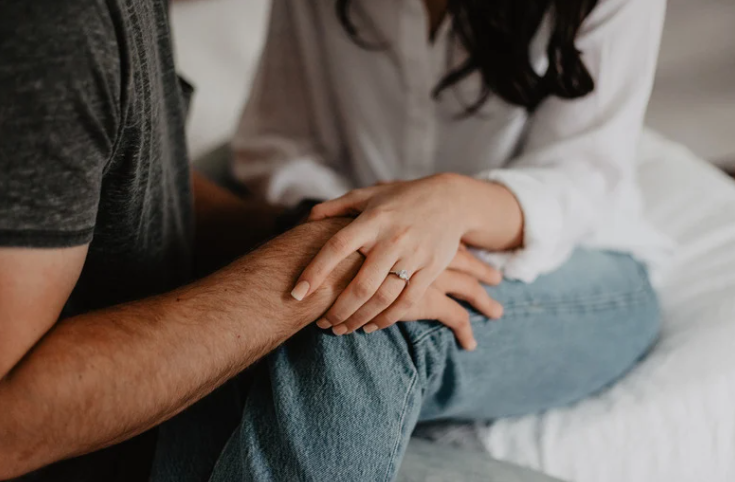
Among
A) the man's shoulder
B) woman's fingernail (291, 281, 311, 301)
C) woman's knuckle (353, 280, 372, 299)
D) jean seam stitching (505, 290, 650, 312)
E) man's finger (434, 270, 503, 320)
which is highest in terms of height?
the man's shoulder

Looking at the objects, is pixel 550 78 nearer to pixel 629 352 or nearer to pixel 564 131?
pixel 564 131

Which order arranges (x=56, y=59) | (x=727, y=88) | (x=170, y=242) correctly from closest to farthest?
(x=56, y=59)
(x=170, y=242)
(x=727, y=88)

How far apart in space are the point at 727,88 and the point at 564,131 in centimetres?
68

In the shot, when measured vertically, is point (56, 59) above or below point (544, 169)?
above

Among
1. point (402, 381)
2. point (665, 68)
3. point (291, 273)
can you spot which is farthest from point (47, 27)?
point (665, 68)

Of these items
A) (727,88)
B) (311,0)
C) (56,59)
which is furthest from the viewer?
(727,88)

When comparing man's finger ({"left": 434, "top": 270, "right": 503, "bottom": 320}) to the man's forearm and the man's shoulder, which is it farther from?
the man's shoulder

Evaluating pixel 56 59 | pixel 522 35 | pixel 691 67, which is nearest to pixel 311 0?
pixel 522 35

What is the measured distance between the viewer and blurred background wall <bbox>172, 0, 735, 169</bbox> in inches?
46.4

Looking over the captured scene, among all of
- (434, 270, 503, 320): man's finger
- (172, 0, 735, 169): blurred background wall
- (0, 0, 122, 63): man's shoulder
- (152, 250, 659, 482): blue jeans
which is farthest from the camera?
(172, 0, 735, 169): blurred background wall

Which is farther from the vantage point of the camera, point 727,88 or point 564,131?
point 727,88

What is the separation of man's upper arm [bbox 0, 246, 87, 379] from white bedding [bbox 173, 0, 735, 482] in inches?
19.5

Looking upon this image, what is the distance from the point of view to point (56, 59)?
355mm

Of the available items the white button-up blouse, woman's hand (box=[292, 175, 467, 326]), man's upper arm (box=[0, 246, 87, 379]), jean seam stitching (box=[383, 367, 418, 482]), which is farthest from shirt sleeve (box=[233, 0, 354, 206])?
man's upper arm (box=[0, 246, 87, 379])
